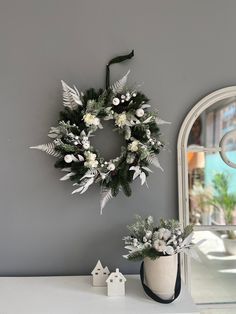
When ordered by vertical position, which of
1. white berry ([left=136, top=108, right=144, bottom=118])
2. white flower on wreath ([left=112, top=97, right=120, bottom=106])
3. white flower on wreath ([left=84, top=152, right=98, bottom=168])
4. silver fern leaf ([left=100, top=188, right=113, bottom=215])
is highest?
white flower on wreath ([left=112, top=97, right=120, bottom=106])

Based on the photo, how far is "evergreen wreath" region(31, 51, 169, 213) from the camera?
142 centimetres

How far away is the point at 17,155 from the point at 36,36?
0.56 metres

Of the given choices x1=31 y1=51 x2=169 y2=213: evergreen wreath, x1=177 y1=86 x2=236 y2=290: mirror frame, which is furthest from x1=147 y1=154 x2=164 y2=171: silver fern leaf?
x1=177 y1=86 x2=236 y2=290: mirror frame

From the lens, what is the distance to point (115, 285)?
1312 millimetres

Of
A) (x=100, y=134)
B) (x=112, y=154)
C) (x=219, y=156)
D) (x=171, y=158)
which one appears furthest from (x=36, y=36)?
(x=219, y=156)

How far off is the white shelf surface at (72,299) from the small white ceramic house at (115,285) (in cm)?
2

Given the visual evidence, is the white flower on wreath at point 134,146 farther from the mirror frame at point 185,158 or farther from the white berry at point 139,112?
the mirror frame at point 185,158

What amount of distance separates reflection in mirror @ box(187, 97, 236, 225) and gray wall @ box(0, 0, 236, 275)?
0.30ft

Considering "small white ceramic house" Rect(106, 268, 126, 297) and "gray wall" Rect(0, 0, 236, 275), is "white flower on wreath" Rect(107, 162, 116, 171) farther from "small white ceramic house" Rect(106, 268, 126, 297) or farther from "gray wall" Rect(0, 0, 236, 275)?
"small white ceramic house" Rect(106, 268, 126, 297)

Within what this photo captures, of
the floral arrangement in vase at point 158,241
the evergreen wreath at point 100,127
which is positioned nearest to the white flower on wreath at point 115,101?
the evergreen wreath at point 100,127

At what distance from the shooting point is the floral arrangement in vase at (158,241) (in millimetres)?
1251

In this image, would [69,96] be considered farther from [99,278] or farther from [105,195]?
[99,278]

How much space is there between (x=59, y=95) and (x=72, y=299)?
35.0 inches

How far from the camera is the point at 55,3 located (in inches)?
60.5
